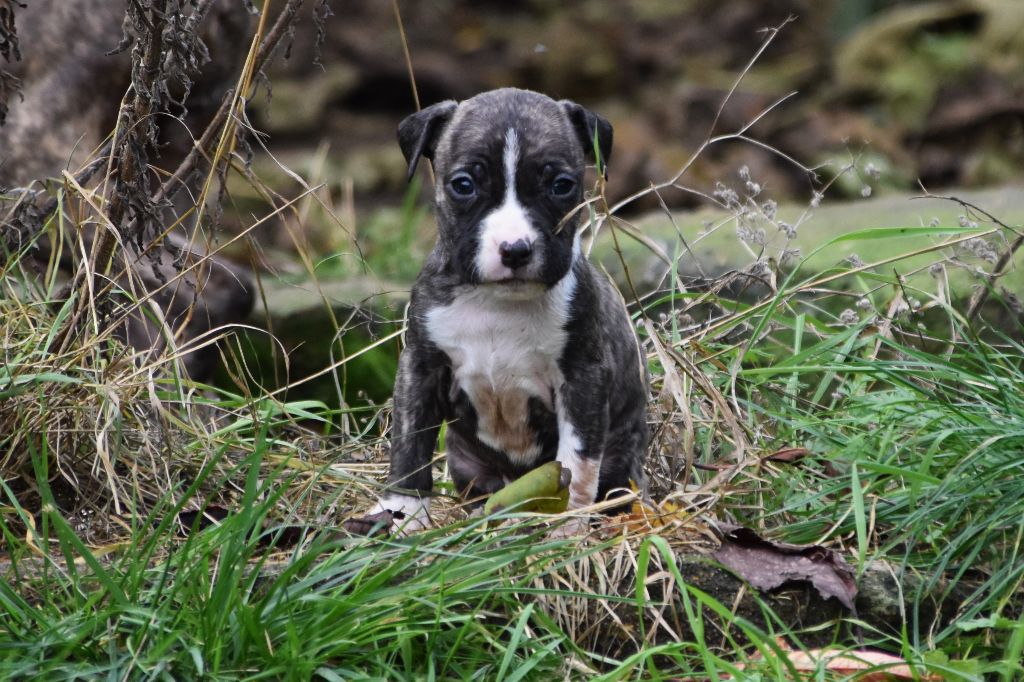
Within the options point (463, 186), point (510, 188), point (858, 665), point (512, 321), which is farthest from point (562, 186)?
point (858, 665)

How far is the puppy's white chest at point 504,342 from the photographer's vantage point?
404 cm

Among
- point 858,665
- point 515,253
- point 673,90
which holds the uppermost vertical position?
point 515,253

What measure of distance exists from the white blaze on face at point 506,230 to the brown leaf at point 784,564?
955mm

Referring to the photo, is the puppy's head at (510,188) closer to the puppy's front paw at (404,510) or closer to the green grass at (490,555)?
the green grass at (490,555)

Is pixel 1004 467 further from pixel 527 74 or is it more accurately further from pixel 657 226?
pixel 527 74

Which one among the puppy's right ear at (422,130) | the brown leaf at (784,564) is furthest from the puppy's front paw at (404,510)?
the puppy's right ear at (422,130)

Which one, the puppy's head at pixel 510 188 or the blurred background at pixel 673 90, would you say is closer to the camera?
the puppy's head at pixel 510 188

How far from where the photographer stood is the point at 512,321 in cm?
404

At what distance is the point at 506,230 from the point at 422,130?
59cm

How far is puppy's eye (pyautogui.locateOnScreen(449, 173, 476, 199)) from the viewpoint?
3.85m

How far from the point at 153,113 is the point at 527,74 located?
857 cm

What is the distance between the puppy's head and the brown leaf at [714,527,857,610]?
3.02 ft

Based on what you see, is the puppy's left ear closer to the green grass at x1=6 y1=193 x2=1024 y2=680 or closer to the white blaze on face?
the white blaze on face

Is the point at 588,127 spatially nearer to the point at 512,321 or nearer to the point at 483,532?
the point at 512,321
